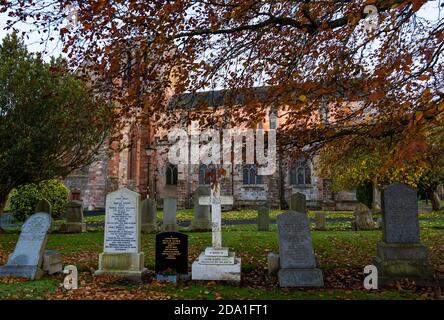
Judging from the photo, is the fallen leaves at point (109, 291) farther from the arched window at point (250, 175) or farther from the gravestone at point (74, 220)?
the arched window at point (250, 175)

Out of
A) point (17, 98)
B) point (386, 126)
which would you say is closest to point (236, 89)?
point (386, 126)

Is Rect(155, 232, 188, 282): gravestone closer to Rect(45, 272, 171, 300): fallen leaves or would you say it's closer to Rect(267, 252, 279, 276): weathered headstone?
Rect(45, 272, 171, 300): fallen leaves

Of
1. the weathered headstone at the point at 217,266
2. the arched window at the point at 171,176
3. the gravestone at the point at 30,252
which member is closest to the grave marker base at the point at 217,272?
the weathered headstone at the point at 217,266

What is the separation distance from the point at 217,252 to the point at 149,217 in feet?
29.5

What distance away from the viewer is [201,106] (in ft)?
33.7

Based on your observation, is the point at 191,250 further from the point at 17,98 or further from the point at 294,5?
the point at 17,98

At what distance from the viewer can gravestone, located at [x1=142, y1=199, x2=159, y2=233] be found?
16.2 meters

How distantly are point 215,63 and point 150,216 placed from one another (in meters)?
8.74

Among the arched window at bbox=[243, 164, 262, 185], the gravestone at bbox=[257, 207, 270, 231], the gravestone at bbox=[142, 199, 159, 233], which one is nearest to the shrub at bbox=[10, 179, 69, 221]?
the gravestone at bbox=[142, 199, 159, 233]

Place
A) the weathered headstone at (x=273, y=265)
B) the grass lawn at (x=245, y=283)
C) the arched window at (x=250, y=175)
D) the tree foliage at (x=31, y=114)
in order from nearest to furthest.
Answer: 1. the grass lawn at (x=245, y=283)
2. the weathered headstone at (x=273, y=265)
3. the tree foliage at (x=31, y=114)
4. the arched window at (x=250, y=175)

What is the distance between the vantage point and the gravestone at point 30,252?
7.90 metres

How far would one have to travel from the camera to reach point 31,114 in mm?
13984

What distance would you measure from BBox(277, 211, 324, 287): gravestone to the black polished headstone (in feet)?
6.81

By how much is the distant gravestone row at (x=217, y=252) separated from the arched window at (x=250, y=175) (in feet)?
86.7
